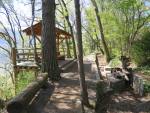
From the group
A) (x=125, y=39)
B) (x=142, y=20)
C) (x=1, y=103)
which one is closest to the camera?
(x=1, y=103)

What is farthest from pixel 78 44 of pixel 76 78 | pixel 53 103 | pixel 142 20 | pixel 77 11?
pixel 142 20

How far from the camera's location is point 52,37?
41.4 ft

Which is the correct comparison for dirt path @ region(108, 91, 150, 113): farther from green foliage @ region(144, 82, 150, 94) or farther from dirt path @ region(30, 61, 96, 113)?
dirt path @ region(30, 61, 96, 113)

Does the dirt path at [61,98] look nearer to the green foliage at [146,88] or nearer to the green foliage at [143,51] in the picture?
the green foliage at [146,88]

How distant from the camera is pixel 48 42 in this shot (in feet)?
41.2

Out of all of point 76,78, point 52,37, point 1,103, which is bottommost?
point 1,103

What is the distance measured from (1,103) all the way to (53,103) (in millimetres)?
4672

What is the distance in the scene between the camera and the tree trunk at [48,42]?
1249cm

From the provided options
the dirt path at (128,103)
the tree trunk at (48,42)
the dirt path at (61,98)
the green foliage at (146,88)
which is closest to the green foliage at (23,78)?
the tree trunk at (48,42)

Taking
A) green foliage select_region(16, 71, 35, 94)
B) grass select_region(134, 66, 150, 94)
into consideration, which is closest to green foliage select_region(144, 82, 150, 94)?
grass select_region(134, 66, 150, 94)

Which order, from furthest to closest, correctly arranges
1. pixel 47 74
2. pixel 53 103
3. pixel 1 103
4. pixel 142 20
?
1. pixel 142 20
2. pixel 1 103
3. pixel 47 74
4. pixel 53 103

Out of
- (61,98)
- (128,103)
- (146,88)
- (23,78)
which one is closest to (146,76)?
(146,88)

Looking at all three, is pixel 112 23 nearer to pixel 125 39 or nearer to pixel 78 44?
pixel 125 39

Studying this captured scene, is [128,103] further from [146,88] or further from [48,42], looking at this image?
[48,42]
